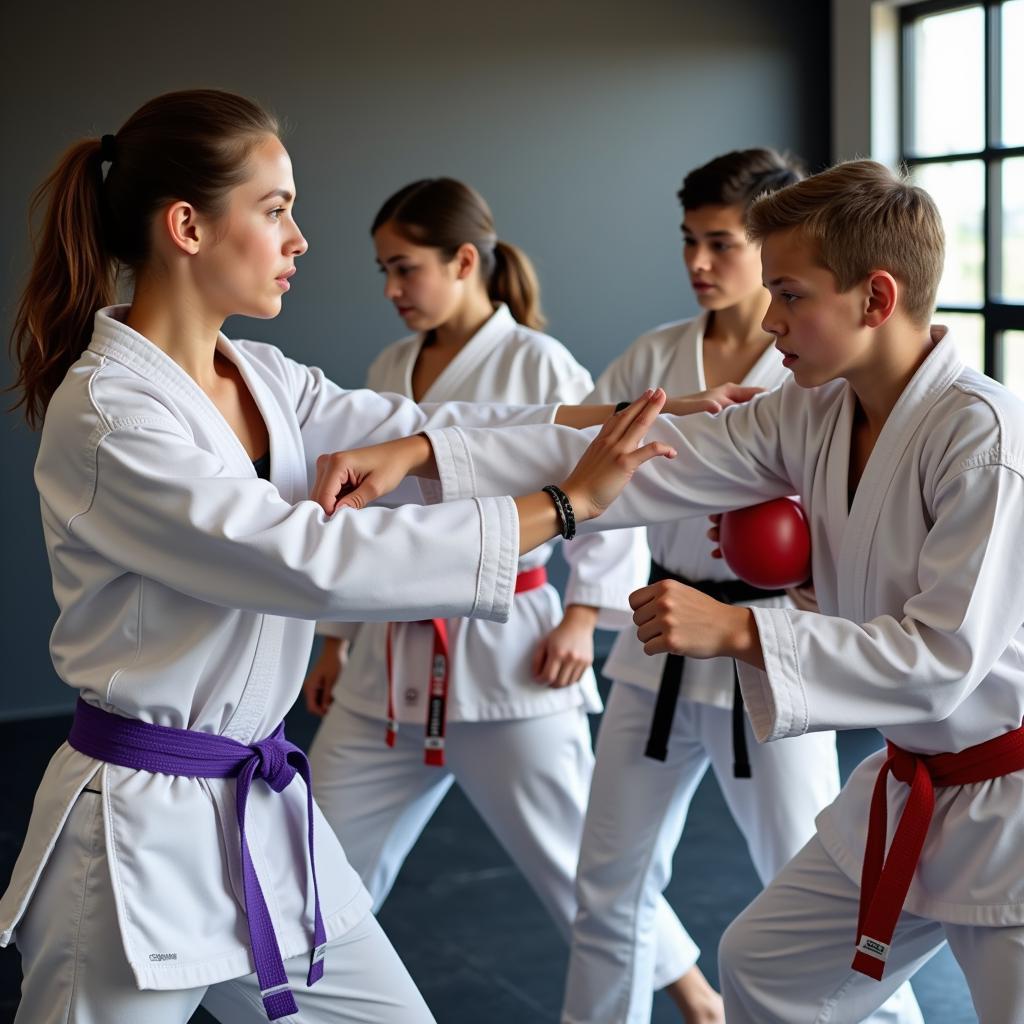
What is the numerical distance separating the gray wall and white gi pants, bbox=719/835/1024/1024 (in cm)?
362

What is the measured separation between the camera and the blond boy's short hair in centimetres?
170

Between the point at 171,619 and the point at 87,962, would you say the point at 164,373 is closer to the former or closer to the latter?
the point at 171,619

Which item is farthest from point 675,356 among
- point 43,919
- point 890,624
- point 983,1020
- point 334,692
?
point 43,919

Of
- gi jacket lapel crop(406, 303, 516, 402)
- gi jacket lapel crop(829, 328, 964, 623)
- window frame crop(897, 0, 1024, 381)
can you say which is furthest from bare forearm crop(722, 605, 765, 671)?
window frame crop(897, 0, 1024, 381)

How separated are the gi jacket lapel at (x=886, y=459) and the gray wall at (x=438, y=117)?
3.59m

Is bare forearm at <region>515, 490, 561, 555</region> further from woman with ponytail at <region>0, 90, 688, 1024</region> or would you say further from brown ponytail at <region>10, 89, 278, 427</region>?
brown ponytail at <region>10, 89, 278, 427</region>

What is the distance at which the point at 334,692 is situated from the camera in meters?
2.70

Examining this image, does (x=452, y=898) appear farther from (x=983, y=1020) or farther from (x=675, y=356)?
(x=983, y=1020)

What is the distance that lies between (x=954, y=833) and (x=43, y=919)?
1.11 m

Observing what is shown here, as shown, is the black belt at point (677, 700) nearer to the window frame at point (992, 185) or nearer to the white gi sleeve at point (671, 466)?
the white gi sleeve at point (671, 466)

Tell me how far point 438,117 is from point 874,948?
4.33 metres

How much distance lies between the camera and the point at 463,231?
113 inches

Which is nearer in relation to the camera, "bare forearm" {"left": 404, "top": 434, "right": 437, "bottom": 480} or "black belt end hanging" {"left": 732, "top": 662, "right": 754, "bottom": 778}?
"bare forearm" {"left": 404, "top": 434, "right": 437, "bottom": 480}

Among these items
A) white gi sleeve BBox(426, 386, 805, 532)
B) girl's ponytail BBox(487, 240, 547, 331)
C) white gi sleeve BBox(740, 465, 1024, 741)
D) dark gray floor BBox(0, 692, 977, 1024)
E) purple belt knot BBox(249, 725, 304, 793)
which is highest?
girl's ponytail BBox(487, 240, 547, 331)
